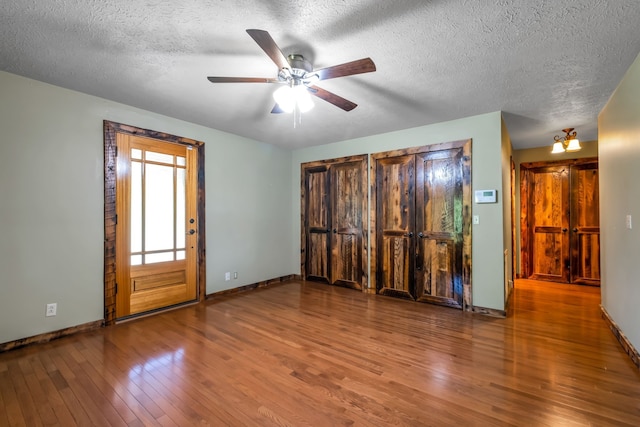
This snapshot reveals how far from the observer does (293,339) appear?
2793 millimetres

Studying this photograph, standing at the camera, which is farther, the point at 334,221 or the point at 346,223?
the point at 334,221

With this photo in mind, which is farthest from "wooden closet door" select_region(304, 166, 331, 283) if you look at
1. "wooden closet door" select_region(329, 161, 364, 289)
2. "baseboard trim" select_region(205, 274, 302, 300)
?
"baseboard trim" select_region(205, 274, 302, 300)

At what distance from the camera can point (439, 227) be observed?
388cm

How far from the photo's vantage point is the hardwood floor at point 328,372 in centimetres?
173

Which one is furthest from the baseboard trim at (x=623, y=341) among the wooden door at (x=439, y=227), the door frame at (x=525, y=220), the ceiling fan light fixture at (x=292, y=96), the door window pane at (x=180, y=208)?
the door window pane at (x=180, y=208)

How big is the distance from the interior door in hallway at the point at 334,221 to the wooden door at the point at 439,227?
3.12 feet

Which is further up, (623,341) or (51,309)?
(51,309)

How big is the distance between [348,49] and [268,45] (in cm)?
77

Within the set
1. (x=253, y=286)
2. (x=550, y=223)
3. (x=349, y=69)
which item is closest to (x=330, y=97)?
(x=349, y=69)

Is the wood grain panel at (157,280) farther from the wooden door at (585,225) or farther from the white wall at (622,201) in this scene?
the wooden door at (585,225)

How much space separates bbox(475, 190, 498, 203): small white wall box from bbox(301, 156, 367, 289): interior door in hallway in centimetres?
168

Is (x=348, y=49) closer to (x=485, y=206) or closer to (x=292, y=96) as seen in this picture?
(x=292, y=96)

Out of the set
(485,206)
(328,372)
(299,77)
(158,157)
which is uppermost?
(299,77)

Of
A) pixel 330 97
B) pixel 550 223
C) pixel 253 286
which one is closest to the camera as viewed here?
pixel 330 97
